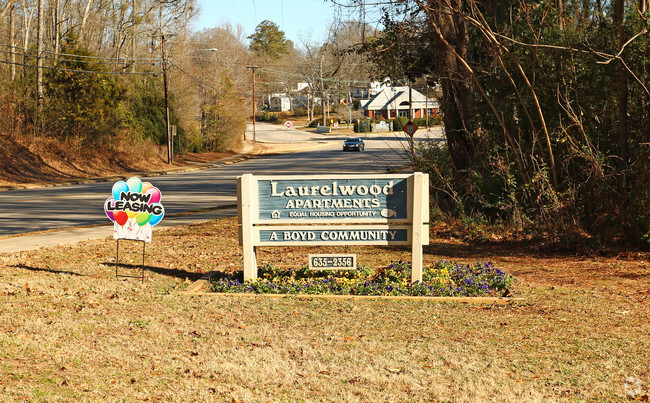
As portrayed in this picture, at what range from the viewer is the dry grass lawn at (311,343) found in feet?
17.0

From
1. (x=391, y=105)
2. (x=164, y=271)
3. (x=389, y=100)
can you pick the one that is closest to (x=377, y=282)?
(x=164, y=271)

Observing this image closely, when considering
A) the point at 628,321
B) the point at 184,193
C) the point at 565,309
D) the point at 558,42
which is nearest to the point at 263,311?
the point at 565,309

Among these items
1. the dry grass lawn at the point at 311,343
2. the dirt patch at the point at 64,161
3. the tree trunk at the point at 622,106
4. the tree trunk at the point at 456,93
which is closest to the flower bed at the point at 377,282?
the dry grass lawn at the point at 311,343

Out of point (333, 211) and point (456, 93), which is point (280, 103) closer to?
point (456, 93)

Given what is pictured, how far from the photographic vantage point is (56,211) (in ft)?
66.1

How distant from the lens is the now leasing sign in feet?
28.5

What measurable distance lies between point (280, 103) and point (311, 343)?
13165 cm

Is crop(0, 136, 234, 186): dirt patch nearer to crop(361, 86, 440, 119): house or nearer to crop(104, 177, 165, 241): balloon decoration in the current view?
crop(104, 177, 165, 241): balloon decoration

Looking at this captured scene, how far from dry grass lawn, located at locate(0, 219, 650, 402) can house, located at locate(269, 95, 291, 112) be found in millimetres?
125329

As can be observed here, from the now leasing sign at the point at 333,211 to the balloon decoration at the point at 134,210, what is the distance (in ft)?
4.28

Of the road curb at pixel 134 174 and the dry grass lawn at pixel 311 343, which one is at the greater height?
the dry grass lawn at pixel 311 343

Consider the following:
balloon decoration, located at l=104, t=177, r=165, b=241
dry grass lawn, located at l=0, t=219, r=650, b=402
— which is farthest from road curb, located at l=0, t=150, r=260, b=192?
dry grass lawn, located at l=0, t=219, r=650, b=402

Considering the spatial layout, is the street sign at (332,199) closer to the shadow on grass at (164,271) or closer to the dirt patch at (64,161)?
the shadow on grass at (164,271)

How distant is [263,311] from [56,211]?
1427 centimetres
